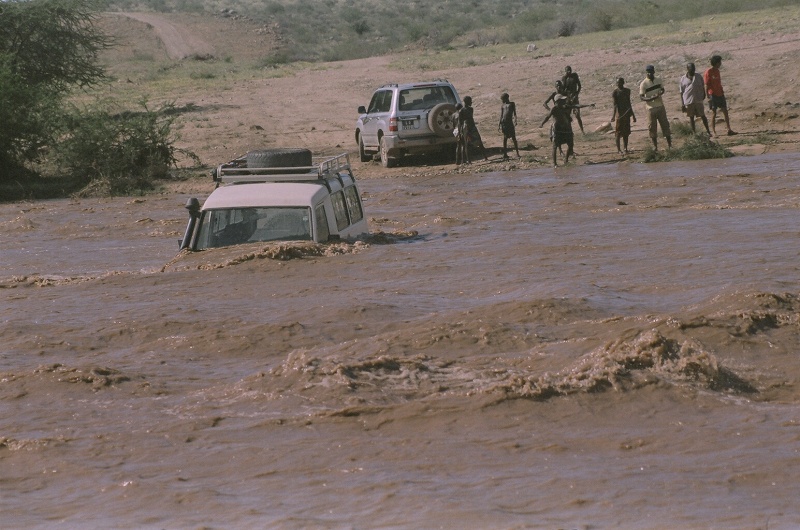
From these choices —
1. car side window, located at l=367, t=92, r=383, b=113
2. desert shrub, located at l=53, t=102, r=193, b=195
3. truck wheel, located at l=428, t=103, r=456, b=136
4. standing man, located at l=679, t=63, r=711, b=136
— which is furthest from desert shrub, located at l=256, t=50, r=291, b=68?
standing man, located at l=679, t=63, r=711, b=136

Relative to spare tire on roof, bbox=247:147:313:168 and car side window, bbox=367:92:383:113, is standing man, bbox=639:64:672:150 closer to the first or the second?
car side window, bbox=367:92:383:113

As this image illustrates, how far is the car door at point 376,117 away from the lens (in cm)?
2064

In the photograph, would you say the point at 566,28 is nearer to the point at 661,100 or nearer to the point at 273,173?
the point at 661,100

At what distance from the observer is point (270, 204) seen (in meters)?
9.24

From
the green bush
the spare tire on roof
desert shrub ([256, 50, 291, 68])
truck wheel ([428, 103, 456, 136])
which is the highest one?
desert shrub ([256, 50, 291, 68])

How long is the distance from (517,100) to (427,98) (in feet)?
22.5

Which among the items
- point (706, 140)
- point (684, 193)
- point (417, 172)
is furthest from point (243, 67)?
point (684, 193)

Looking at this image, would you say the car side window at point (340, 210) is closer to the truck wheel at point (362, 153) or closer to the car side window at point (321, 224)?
the car side window at point (321, 224)

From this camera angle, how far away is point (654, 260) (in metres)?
10.7

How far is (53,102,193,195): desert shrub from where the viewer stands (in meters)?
21.2

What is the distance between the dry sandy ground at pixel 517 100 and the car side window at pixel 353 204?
352 inches

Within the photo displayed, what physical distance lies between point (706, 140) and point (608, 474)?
1432 cm

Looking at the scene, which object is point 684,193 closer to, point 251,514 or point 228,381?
point 228,381

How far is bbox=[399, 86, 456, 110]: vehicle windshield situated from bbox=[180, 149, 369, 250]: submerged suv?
10334mm
